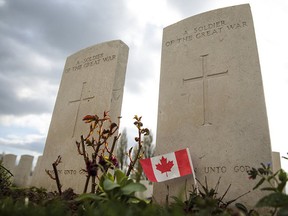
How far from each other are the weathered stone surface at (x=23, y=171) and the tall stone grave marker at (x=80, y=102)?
1.96 m

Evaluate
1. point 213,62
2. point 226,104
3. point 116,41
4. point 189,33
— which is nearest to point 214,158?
point 226,104

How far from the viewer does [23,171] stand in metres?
5.62

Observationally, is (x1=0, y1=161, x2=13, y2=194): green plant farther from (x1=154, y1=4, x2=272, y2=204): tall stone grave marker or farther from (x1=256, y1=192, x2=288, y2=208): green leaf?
(x1=256, y1=192, x2=288, y2=208): green leaf

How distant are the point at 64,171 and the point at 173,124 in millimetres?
1764

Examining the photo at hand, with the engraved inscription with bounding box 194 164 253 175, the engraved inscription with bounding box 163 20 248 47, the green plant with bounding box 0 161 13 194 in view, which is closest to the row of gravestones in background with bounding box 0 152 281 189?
the green plant with bounding box 0 161 13 194

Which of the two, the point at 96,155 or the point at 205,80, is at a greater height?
the point at 205,80

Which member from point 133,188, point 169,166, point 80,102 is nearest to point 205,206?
point 133,188

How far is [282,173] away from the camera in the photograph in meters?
1.36

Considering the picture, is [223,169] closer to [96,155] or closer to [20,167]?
[96,155]

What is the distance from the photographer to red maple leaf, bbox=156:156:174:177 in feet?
8.81

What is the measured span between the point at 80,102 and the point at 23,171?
283 centimetres

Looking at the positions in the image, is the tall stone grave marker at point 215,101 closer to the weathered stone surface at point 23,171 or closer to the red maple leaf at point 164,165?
the red maple leaf at point 164,165

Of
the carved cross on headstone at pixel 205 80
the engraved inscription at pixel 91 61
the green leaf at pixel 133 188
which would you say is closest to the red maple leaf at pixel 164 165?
the carved cross on headstone at pixel 205 80

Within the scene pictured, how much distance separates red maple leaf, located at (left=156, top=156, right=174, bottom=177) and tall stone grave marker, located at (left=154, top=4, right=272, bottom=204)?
20cm
